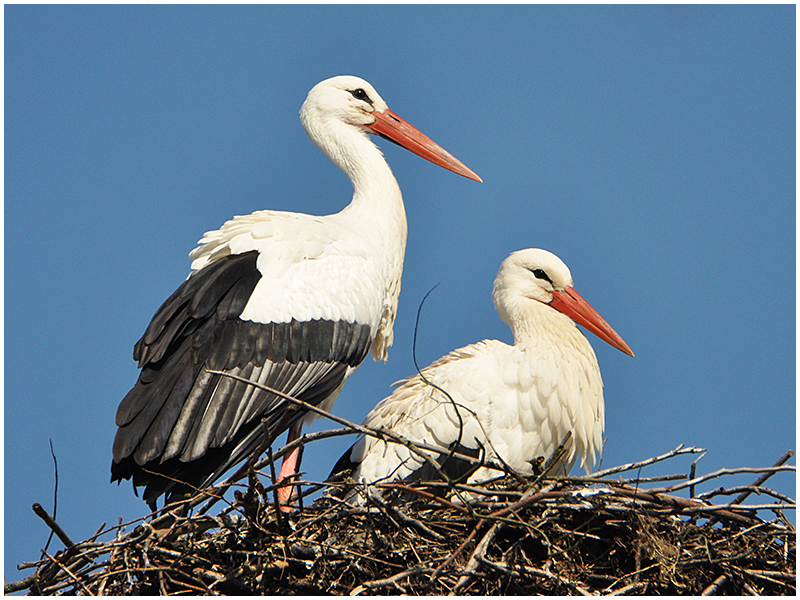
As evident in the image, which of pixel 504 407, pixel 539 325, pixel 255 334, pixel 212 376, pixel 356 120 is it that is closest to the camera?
pixel 212 376

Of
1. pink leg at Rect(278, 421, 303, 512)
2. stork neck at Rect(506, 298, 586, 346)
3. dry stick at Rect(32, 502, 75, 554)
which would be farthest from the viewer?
stork neck at Rect(506, 298, 586, 346)

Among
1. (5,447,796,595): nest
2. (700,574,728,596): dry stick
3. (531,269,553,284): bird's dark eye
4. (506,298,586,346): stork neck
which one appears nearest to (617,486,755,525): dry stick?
(5,447,796,595): nest

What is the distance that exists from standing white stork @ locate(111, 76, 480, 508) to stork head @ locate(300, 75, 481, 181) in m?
0.40

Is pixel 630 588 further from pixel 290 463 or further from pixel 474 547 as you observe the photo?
pixel 290 463

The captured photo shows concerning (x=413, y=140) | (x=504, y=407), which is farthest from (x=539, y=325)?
(x=413, y=140)

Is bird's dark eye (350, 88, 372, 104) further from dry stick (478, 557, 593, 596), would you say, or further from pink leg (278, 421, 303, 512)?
dry stick (478, 557, 593, 596)

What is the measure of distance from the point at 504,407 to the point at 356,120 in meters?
1.72

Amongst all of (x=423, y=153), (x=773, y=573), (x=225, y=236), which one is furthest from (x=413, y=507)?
(x=423, y=153)

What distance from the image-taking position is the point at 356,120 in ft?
15.5

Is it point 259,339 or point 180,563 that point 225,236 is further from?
point 180,563

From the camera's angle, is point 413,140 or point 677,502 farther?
point 413,140

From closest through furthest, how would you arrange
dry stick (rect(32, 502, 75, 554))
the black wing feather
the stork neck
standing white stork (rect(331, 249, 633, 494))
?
dry stick (rect(32, 502, 75, 554)) < the black wing feather < standing white stork (rect(331, 249, 633, 494)) < the stork neck

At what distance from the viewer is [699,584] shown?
10.00ft

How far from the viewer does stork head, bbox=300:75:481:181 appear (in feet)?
15.3
